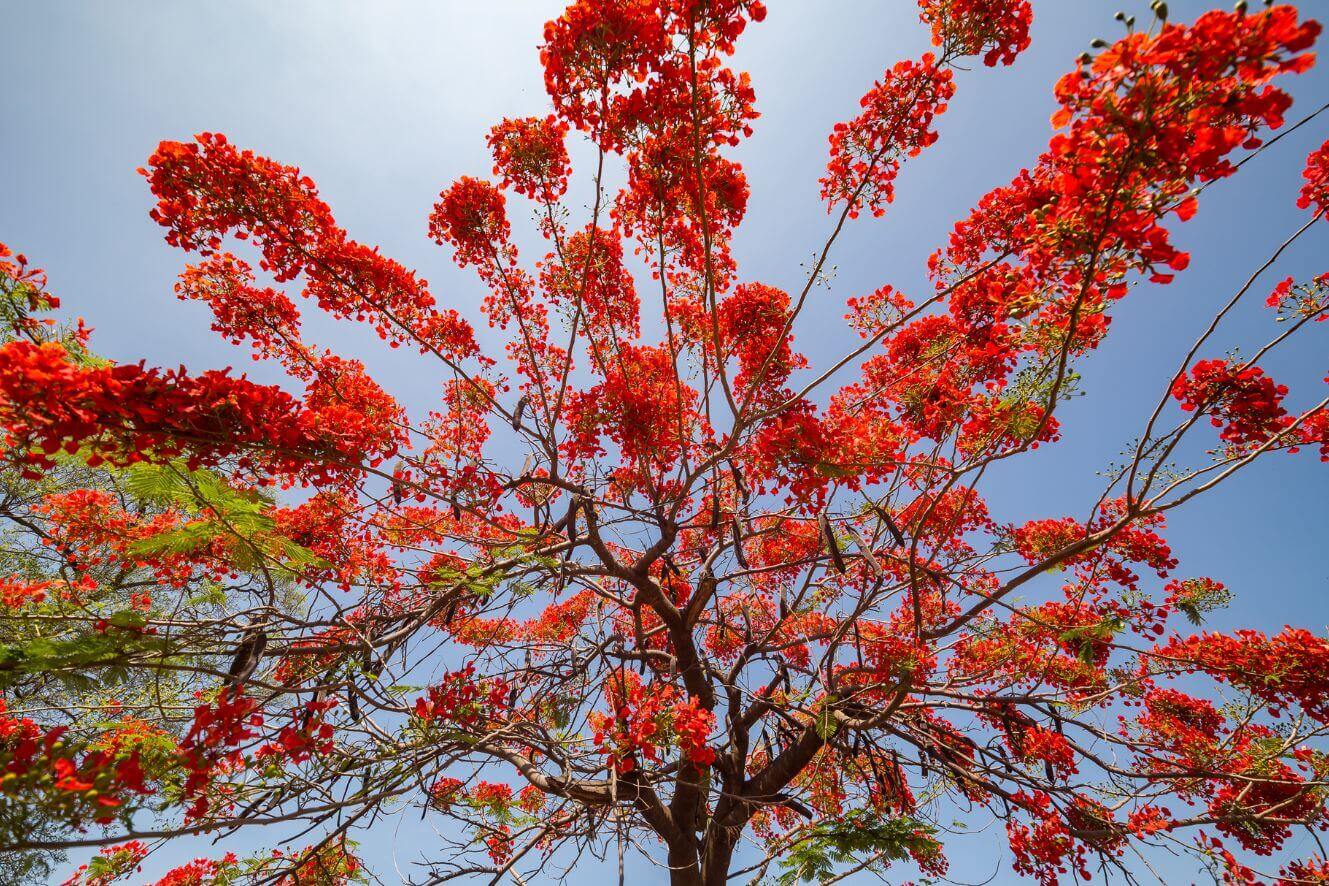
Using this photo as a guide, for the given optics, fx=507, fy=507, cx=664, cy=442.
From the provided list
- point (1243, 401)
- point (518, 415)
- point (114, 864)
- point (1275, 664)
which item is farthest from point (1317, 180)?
point (114, 864)

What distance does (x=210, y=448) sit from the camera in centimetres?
266

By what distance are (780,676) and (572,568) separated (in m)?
2.72

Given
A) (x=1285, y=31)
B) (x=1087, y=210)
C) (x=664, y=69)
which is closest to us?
(x=1285, y=31)

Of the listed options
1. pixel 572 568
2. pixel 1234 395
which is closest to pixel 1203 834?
pixel 1234 395

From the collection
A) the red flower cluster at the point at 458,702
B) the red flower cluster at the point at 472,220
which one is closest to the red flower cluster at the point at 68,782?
the red flower cluster at the point at 458,702

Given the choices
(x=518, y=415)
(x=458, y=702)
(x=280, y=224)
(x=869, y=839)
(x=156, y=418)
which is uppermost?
(x=280, y=224)

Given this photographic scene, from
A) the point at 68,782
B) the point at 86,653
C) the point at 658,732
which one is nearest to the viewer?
the point at 68,782

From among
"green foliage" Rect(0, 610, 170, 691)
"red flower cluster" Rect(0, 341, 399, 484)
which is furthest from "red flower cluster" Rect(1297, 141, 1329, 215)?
"green foliage" Rect(0, 610, 170, 691)

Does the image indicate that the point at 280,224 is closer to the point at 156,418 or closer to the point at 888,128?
the point at 156,418

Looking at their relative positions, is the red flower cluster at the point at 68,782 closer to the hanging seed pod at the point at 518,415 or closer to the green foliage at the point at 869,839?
the hanging seed pod at the point at 518,415

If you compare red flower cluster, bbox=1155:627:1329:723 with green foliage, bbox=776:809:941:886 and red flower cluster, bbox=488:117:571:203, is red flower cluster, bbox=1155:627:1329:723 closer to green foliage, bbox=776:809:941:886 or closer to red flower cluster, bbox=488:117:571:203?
green foliage, bbox=776:809:941:886

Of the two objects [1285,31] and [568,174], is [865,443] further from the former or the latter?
[568,174]

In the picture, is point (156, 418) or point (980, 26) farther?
point (980, 26)

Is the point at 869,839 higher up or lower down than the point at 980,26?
lower down
